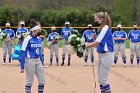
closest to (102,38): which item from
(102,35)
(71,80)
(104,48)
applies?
(102,35)

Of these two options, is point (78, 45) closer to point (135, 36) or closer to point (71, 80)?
point (71, 80)

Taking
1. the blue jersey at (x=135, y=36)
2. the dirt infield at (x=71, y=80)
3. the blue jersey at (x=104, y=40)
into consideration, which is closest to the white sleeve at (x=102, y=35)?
the blue jersey at (x=104, y=40)

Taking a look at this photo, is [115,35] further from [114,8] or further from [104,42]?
[114,8]

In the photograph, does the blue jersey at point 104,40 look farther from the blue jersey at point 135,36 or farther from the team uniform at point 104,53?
the blue jersey at point 135,36

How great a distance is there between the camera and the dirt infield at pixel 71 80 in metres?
12.9

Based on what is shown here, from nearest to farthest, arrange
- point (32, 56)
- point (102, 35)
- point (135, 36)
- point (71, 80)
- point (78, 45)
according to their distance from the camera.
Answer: point (102, 35) → point (32, 56) → point (78, 45) → point (71, 80) → point (135, 36)

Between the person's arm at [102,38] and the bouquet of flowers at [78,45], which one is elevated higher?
the person's arm at [102,38]

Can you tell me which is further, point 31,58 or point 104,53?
point 31,58

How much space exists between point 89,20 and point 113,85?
34835 mm

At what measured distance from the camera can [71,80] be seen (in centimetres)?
1502

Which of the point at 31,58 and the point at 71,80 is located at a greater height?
the point at 31,58

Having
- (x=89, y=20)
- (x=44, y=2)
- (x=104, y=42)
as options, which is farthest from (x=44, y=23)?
(x=104, y=42)

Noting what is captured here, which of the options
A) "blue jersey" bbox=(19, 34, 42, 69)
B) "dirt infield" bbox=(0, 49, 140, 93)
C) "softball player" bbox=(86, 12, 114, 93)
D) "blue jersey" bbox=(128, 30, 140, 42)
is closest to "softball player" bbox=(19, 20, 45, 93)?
"blue jersey" bbox=(19, 34, 42, 69)

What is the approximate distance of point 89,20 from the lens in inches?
1901
